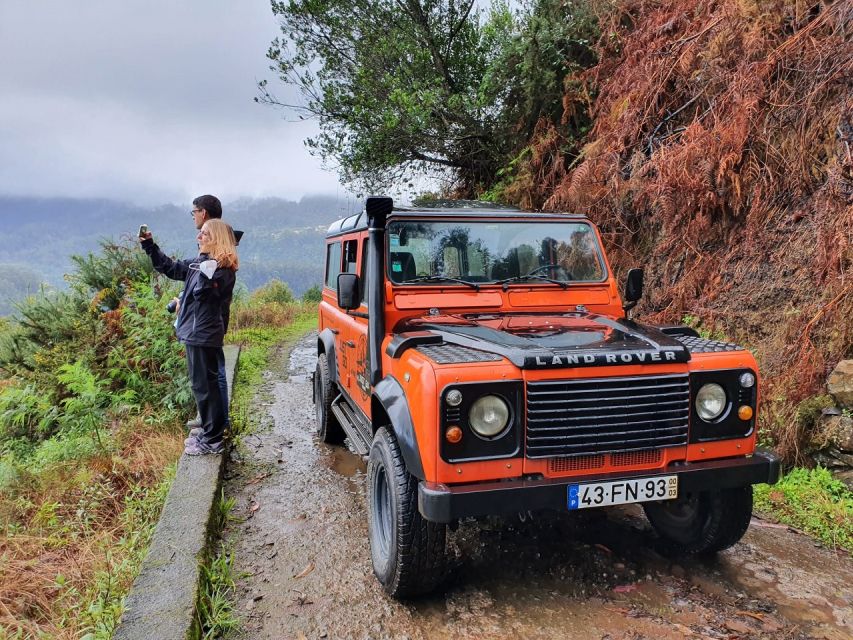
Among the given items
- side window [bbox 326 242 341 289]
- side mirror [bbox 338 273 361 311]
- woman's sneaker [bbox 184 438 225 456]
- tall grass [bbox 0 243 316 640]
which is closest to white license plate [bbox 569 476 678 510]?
side mirror [bbox 338 273 361 311]

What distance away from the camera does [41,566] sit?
11.2 feet

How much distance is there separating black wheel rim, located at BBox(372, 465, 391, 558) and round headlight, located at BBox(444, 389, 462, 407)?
2.46 ft

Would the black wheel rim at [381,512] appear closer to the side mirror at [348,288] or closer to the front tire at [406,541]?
the front tire at [406,541]

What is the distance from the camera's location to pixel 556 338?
10.2 ft

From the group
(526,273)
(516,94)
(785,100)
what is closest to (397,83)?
(516,94)

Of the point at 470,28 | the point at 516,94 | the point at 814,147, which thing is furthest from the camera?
the point at 470,28

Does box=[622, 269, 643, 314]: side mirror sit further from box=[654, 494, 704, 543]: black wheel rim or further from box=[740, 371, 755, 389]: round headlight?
box=[654, 494, 704, 543]: black wheel rim

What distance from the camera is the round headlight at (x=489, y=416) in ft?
8.48

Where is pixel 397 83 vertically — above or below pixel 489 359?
above

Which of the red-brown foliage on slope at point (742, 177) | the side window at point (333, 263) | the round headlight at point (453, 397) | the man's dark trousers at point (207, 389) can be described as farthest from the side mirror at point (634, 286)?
the man's dark trousers at point (207, 389)

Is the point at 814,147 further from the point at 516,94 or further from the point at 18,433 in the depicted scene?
the point at 18,433

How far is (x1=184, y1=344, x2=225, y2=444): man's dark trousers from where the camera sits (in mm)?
4375

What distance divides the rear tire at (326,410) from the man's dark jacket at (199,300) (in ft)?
4.07

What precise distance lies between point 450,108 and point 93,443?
771cm
